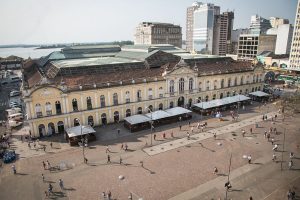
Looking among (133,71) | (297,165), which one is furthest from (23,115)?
(297,165)

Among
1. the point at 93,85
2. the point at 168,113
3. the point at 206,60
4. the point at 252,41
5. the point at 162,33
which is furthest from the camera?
the point at 162,33

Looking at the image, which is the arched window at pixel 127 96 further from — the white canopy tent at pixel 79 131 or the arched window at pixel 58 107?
the arched window at pixel 58 107

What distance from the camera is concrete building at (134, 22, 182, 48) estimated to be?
15362 cm

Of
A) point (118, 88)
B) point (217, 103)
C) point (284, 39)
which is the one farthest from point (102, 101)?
point (284, 39)

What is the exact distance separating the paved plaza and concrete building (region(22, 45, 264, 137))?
4.99 m

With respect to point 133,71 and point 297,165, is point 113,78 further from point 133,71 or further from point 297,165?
point 297,165

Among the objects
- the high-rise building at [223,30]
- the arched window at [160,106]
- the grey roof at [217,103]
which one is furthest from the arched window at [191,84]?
the high-rise building at [223,30]

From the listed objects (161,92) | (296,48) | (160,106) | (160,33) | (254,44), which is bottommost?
(160,106)

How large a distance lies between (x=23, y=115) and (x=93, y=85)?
25562mm

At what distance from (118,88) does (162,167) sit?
81.2 feet

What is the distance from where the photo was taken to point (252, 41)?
484 feet

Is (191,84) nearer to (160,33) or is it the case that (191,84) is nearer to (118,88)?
(118,88)

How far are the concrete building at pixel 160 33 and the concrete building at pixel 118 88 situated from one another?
80.6 m

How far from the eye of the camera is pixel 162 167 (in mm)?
37750
